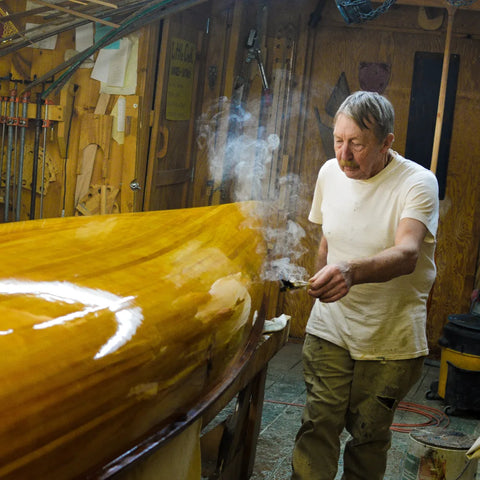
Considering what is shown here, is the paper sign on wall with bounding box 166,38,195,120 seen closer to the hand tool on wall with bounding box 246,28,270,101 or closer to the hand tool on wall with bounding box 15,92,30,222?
the hand tool on wall with bounding box 246,28,270,101

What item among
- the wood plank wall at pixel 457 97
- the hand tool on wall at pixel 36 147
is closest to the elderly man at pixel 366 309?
the hand tool on wall at pixel 36 147

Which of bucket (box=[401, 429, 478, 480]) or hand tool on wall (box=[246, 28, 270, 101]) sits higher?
hand tool on wall (box=[246, 28, 270, 101])

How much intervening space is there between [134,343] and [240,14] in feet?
14.8

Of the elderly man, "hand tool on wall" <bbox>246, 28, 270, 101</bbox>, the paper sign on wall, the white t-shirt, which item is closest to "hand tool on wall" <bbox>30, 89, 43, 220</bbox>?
the paper sign on wall

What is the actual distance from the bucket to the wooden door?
9.26 feet

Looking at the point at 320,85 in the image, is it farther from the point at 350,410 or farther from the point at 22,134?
the point at 350,410

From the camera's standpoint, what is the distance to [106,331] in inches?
69.7

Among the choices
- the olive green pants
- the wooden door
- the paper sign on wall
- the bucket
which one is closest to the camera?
the olive green pants

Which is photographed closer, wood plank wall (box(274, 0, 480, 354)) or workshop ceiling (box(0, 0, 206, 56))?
workshop ceiling (box(0, 0, 206, 56))

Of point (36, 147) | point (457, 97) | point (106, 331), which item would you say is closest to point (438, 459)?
point (106, 331)

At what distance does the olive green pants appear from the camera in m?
2.87

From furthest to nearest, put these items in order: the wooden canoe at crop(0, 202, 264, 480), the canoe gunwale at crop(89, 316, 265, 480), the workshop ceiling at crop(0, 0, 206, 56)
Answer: the workshop ceiling at crop(0, 0, 206, 56)
the canoe gunwale at crop(89, 316, 265, 480)
the wooden canoe at crop(0, 202, 264, 480)

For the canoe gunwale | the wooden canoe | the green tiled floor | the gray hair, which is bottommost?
the green tiled floor

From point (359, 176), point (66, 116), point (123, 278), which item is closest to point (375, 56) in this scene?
point (66, 116)
